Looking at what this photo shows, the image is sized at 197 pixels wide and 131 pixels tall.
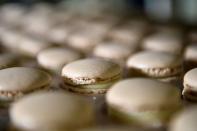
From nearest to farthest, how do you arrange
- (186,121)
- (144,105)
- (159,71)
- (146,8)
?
(186,121) < (144,105) < (159,71) < (146,8)

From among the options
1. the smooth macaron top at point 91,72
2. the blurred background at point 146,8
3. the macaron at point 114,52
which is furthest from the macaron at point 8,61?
the blurred background at point 146,8

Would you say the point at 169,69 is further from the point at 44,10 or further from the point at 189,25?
the point at 44,10

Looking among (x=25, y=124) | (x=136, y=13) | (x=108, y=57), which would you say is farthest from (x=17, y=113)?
(x=136, y=13)

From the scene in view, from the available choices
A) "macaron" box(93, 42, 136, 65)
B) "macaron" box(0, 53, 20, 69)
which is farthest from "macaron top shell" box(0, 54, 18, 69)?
"macaron" box(93, 42, 136, 65)

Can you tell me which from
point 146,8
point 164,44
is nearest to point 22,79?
point 164,44

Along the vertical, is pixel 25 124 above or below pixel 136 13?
above

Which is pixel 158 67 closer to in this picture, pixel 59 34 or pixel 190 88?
pixel 190 88

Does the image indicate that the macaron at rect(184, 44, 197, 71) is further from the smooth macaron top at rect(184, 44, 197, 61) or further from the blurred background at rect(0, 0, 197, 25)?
the blurred background at rect(0, 0, 197, 25)
